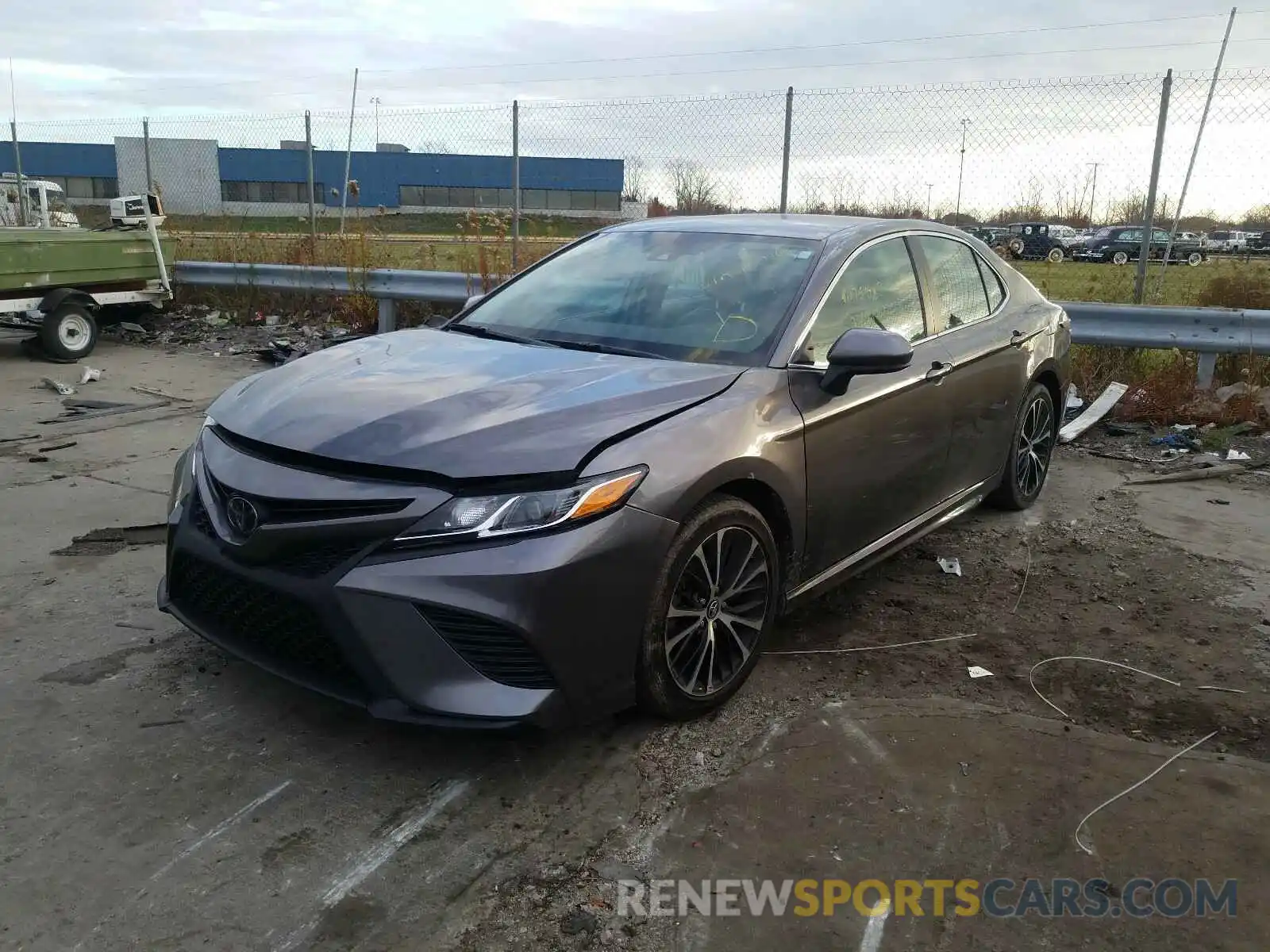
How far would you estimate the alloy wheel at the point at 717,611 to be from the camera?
314 centimetres

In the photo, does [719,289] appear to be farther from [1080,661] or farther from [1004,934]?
[1004,934]

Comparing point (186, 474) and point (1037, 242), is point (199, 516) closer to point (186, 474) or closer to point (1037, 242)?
point (186, 474)

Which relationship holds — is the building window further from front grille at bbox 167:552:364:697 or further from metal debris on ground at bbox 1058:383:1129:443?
front grille at bbox 167:552:364:697

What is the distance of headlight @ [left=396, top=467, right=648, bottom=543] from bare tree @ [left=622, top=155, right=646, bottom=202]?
897 cm

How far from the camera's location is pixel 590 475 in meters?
2.81

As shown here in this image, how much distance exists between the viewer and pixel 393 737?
3.20m

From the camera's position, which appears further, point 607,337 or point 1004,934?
point 607,337

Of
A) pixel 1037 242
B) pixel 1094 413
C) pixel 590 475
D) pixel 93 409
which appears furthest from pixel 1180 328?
pixel 93 409

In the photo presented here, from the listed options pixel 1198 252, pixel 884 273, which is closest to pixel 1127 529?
pixel 884 273

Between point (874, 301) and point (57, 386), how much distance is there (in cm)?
744

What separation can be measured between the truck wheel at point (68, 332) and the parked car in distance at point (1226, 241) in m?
10.9

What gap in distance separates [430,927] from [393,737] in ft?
2.92

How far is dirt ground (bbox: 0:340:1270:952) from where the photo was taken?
7.98 ft

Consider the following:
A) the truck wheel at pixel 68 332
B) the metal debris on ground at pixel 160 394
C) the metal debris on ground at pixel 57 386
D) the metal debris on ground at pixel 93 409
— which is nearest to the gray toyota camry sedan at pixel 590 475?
the metal debris on ground at pixel 93 409
